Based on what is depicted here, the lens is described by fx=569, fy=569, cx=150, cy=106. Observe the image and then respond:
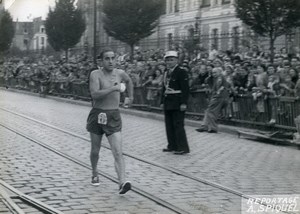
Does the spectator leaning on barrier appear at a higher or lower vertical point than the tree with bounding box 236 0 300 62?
lower

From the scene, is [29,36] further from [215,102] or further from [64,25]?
[215,102]

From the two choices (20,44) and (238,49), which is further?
(20,44)

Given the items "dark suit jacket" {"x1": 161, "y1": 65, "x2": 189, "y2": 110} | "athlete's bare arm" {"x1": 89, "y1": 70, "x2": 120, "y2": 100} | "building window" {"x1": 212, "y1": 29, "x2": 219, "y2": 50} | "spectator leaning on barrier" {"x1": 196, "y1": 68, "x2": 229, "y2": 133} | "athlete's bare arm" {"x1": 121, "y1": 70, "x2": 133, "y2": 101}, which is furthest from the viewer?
"building window" {"x1": 212, "y1": 29, "x2": 219, "y2": 50}

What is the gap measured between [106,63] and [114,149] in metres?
1.12

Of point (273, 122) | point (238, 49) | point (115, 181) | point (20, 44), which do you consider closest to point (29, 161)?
point (115, 181)

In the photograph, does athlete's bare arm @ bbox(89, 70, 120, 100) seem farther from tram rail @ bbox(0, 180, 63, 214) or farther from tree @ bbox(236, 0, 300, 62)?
tree @ bbox(236, 0, 300, 62)

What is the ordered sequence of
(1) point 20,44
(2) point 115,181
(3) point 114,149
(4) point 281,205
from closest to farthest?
(4) point 281,205, (3) point 114,149, (2) point 115,181, (1) point 20,44

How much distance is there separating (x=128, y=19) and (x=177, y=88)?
17.4 meters

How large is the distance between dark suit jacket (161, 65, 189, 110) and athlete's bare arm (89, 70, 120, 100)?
11.3 ft

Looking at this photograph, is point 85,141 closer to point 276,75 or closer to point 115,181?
point 115,181

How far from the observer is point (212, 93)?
15375mm

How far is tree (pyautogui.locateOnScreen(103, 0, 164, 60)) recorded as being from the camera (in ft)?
90.8

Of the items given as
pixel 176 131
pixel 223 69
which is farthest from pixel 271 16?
pixel 176 131

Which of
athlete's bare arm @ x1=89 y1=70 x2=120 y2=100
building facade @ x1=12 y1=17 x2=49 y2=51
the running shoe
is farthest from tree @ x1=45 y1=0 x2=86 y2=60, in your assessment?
athlete's bare arm @ x1=89 y1=70 x2=120 y2=100
